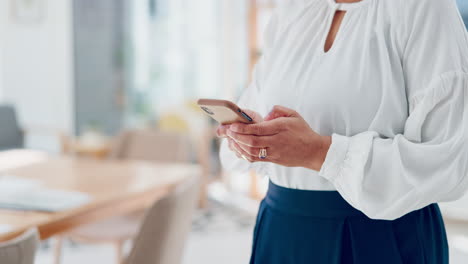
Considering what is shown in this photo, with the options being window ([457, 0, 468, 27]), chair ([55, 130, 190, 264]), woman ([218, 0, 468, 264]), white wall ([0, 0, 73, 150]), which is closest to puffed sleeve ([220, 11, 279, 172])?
woman ([218, 0, 468, 264])

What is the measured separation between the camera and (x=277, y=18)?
1.30 meters

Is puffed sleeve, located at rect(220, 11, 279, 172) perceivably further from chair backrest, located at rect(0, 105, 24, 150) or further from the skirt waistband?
chair backrest, located at rect(0, 105, 24, 150)

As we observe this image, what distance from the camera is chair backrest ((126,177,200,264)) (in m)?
1.48

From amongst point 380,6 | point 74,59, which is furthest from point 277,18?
point 74,59

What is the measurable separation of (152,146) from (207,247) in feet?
3.06

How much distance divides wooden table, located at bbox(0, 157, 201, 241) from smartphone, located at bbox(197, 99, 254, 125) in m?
0.84

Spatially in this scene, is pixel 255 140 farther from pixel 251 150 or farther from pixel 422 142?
pixel 422 142

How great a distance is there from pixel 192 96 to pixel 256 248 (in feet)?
14.9

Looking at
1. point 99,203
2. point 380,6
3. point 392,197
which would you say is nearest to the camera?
point 392,197

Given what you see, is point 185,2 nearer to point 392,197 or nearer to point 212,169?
point 212,169

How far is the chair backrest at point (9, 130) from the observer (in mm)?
4887

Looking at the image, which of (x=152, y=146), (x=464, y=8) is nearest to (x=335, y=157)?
(x=464, y=8)

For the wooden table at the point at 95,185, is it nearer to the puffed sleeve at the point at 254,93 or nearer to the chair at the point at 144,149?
the chair at the point at 144,149

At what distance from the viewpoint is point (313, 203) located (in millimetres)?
1060
